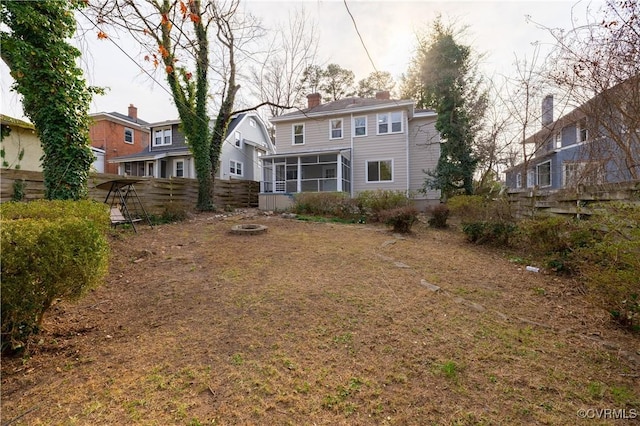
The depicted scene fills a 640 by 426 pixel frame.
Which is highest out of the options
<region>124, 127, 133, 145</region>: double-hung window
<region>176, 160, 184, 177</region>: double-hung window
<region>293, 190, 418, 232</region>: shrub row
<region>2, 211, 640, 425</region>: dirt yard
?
<region>124, 127, 133, 145</region>: double-hung window

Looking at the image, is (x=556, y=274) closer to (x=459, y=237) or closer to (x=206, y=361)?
(x=459, y=237)

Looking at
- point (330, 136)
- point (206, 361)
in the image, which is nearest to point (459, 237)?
point (206, 361)

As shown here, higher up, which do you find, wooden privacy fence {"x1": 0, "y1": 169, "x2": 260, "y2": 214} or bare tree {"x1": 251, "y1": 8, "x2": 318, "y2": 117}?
bare tree {"x1": 251, "y1": 8, "x2": 318, "y2": 117}

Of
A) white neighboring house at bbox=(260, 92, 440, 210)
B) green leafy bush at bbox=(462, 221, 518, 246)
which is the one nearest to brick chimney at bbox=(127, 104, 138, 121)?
white neighboring house at bbox=(260, 92, 440, 210)

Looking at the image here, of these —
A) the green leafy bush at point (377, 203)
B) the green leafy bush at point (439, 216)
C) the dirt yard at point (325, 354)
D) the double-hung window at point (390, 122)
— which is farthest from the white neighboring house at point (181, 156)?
the dirt yard at point (325, 354)

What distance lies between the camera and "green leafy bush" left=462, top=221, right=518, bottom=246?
648 cm

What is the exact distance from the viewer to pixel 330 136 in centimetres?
1731

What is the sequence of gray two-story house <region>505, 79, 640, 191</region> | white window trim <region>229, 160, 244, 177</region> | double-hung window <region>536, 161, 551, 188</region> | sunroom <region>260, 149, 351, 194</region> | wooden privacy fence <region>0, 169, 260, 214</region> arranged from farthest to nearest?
white window trim <region>229, 160, 244, 177</region> < double-hung window <region>536, 161, 551, 188</region> < sunroom <region>260, 149, 351, 194</region> < wooden privacy fence <region>0, 169, 260, 214</region> < gray two-story house <region>505, 79, 640, 191</region>

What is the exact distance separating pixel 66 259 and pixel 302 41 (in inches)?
669

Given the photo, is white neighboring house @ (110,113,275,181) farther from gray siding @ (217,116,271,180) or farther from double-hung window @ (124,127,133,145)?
double-hung window @ (124,127,133,145)

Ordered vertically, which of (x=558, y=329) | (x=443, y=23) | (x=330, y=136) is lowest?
(x=558, y=329)

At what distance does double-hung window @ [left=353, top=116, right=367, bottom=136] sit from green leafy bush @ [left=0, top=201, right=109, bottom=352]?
50.8ft

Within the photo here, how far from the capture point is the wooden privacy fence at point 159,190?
24.3ft

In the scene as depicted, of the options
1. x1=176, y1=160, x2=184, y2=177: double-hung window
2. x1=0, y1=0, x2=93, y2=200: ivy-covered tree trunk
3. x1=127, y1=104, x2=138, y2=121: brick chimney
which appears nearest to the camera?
x1=0, y1=0, x2=93, y2=200: ivy-covered tree trunk
